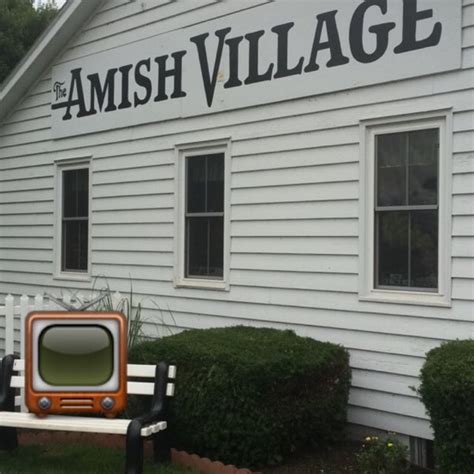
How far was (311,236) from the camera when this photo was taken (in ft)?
22.6

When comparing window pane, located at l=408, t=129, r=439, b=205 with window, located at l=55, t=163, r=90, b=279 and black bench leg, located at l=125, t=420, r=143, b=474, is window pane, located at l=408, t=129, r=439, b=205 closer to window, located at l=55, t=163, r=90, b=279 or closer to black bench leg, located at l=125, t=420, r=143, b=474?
black bench leg, located at l=125, t=420, r=143, b=474

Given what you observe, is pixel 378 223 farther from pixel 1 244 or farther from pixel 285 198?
pixel 1 244

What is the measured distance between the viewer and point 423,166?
6051 mm

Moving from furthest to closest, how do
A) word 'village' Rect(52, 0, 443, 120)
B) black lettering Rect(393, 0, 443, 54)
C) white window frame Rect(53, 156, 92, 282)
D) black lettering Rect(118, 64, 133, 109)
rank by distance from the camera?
white window frame Rect(53, 156, 92, 282) → black lettering Rect(118, 64, 133, 109) → word 'village' Rect(52, 0, 443, 120) → black lettering Rect(393, 0, 443, 54)

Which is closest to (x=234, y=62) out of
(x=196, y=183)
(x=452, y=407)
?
(x=196, y=183)

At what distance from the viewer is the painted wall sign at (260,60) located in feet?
19.9

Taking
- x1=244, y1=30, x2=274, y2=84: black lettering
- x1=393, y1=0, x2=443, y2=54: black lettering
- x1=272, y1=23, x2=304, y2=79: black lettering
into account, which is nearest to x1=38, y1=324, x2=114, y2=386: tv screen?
x1=393, y1=0, x2=443, y2=54: black lettering

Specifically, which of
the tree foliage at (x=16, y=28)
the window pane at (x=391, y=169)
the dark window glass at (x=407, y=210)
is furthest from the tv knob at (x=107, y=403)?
the tree foliage at (x=16, y=28)

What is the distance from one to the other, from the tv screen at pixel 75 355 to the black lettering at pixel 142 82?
485cm

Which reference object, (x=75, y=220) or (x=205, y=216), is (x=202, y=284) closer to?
(x=205, y=216)

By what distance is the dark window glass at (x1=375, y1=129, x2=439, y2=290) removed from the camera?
600cm

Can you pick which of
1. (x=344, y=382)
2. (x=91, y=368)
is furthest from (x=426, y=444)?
(x=91, y=368)

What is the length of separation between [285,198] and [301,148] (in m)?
0.52

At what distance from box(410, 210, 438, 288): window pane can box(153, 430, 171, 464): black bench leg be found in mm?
2445
